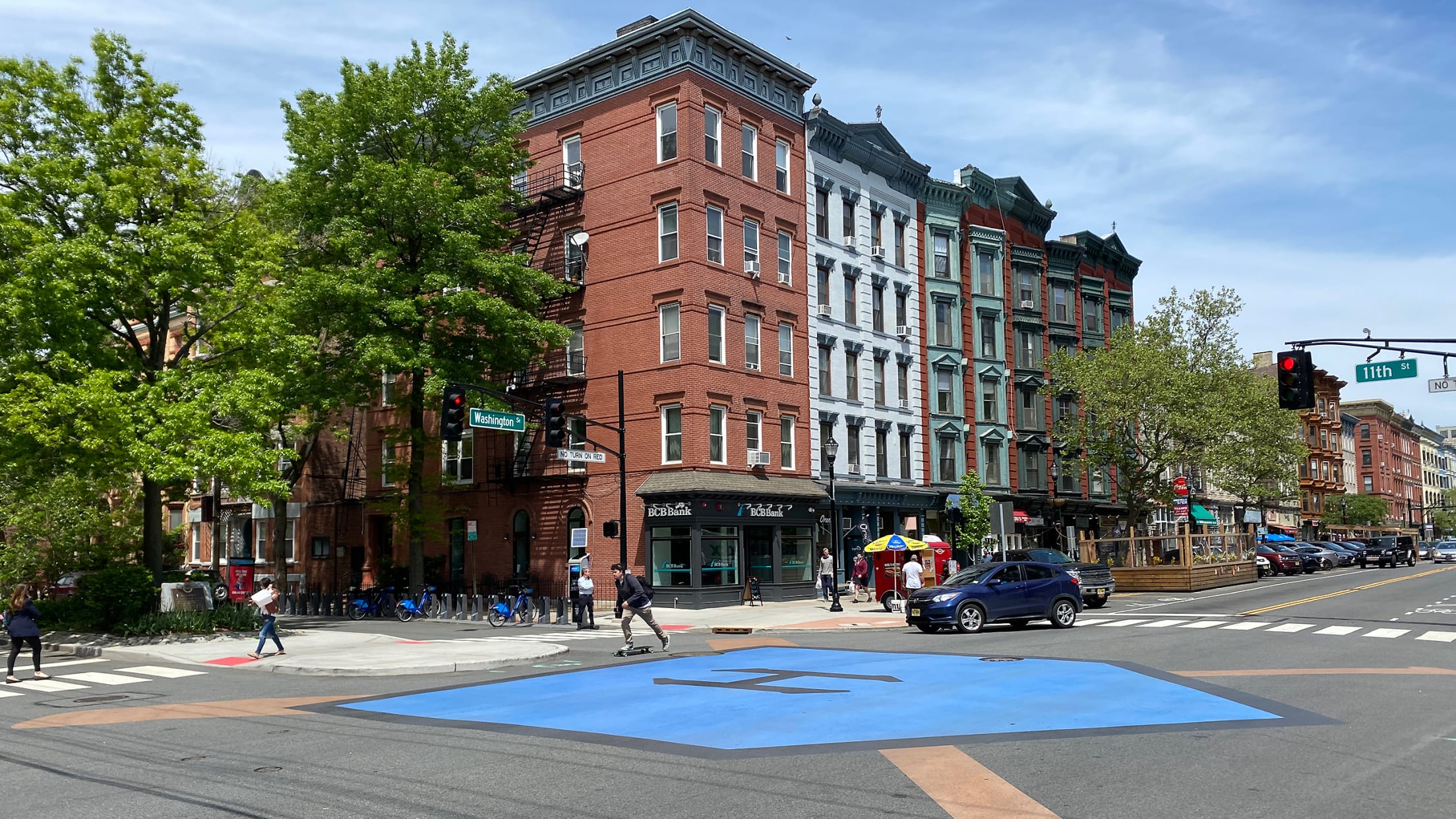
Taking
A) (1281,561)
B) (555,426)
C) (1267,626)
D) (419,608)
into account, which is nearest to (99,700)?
(555,426)

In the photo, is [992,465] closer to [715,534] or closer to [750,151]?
[715,534]

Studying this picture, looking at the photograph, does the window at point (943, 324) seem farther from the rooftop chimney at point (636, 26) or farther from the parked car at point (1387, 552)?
the parked car at point (1387, 552)

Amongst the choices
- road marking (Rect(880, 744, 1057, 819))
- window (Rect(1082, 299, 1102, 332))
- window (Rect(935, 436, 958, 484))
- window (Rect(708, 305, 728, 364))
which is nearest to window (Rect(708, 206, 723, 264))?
window (Rect(708, 305, 728, 364))

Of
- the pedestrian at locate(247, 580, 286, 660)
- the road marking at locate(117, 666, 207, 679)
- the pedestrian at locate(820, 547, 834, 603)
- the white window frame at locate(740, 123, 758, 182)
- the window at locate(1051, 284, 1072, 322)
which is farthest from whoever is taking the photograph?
the window at locate(1051, 284, 1072, 322)

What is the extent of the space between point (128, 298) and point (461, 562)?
18.7 metres

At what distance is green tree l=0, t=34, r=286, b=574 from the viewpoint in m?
25.8

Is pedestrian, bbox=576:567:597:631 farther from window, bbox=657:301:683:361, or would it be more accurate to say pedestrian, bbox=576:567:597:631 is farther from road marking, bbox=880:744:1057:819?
road marking, bbox=880:744:1057:819

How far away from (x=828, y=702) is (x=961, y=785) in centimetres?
496

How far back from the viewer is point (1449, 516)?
142375 millimetres

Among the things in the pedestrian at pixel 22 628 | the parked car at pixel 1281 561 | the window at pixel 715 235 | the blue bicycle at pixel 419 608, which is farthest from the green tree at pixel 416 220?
the parked car at pixel 1281 561

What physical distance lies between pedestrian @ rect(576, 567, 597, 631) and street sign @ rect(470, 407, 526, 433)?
456 centimetres

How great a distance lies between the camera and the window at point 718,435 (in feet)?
121

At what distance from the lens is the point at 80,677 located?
20000 millimetres

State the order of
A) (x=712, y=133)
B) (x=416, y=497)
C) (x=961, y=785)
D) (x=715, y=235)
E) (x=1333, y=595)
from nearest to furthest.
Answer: (x=961, y=785)
(x=1333, y=595)
(x=416, y=497)
(x=715, y=235)
(x=712, y=133)
